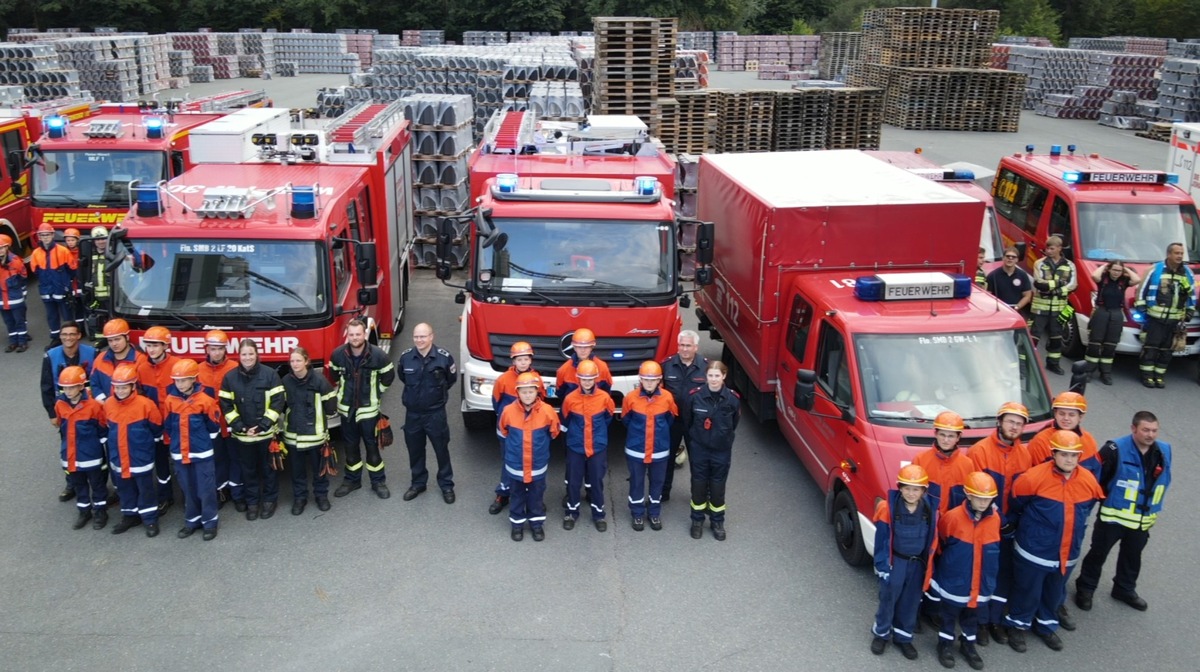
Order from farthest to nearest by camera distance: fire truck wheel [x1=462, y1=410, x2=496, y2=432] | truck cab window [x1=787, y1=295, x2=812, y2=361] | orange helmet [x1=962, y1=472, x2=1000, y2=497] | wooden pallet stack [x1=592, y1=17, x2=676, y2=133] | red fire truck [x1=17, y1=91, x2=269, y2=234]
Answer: wooden pallet stack [x1=592, y1=17, x2=676, y2=133] < red fire truck [x1=17, y1=91, x2=269, y2=234] < fire truck wheel [x1=462, y1=410, x2=496, y2=432] < truck cab window [x1=787, y1=295, x2=812, y2=361] < orange helmet [x1=962, y1=472, x2=1000, y2=497]

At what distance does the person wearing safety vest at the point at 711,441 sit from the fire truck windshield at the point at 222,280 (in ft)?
12.0


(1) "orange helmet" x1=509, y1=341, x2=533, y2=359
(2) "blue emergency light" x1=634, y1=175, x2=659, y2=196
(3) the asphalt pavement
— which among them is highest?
(2) "blue emergency light" x1=634, y1=175, x2=659, y2=196

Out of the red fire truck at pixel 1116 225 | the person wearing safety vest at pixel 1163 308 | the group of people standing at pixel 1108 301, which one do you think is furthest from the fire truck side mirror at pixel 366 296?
the person wearing safety vest at pixel 1163 308

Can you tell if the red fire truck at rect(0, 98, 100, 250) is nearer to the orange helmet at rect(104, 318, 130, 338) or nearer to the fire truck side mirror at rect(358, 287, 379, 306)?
the orange helmet at rect(104, 318, 130, 338)

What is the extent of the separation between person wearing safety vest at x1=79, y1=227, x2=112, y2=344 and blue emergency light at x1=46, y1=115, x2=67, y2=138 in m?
2.27

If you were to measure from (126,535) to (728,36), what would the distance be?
181ft

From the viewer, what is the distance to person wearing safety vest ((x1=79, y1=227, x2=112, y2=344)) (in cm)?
919

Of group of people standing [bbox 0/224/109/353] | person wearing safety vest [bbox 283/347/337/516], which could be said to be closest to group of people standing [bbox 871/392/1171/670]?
person wearing safety vest [bbox 283/347/337/516]

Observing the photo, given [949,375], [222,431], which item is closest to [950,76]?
[949,375]

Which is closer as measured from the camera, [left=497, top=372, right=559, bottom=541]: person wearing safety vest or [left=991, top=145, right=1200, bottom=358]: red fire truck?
[left=497, top=372, right=559, bottom=541]: person wearing safety vest

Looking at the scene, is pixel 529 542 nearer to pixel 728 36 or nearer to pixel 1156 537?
pixel 1156 537

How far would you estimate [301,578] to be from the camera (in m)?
7.79

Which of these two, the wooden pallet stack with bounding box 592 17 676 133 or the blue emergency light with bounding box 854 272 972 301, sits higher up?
the wooden pallet stack with bounding box 592 17 676 133

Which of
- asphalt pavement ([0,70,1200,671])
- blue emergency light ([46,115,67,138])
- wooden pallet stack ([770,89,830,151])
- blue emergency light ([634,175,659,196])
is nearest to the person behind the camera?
asphalt pavement ([0,70,1200,671])
